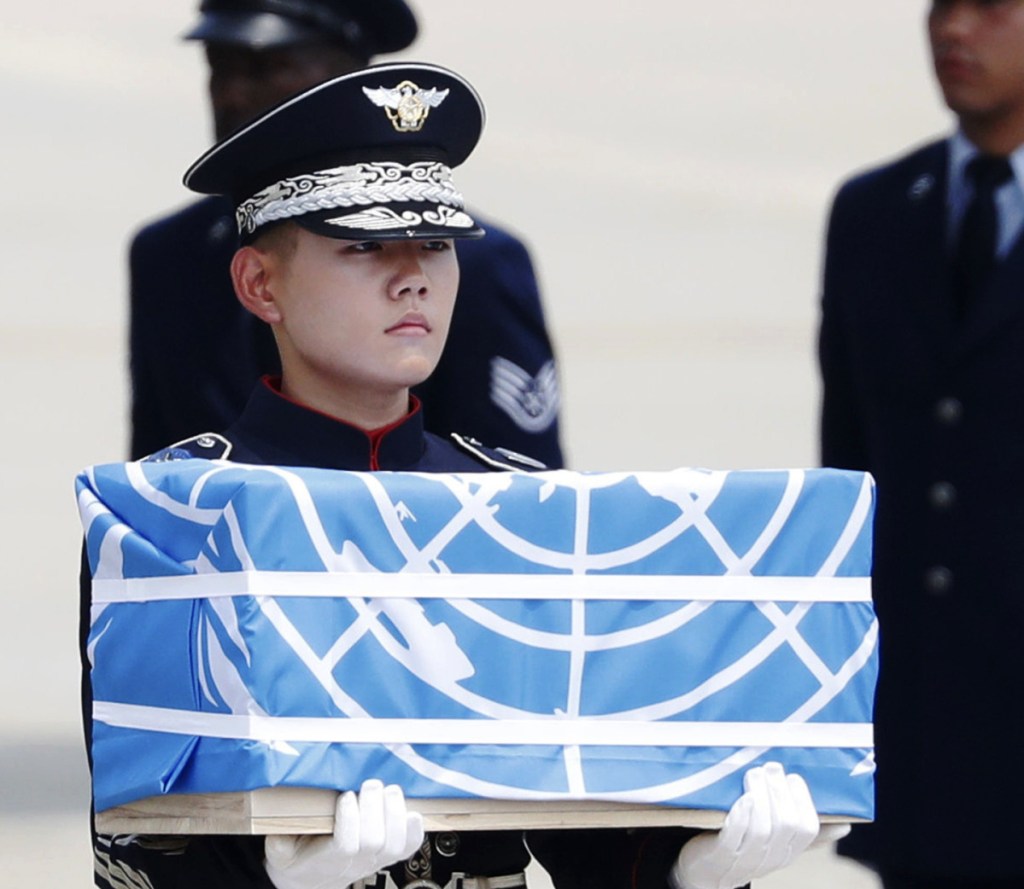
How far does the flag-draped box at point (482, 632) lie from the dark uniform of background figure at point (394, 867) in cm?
16

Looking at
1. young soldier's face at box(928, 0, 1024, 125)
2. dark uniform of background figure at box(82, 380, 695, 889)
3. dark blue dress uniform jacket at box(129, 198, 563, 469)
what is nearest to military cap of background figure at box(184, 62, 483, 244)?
dark uniform of background figure at box(82, 380, 695, 889)

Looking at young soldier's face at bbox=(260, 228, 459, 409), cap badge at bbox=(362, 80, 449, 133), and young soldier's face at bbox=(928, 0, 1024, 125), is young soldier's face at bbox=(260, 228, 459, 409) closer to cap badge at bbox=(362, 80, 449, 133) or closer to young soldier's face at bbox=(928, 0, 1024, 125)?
cap badge at bbox=(362, 80, 449, 133)

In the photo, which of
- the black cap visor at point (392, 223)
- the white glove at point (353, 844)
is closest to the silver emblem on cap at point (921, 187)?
the black cap visor at point (392, 223)

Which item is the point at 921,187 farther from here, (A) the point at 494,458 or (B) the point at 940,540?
(A) the point at 494,458

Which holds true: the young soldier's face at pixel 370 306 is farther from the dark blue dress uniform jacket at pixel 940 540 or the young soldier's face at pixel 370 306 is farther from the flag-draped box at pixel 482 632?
the dark blue dress uniform jacket at pixel 940 540

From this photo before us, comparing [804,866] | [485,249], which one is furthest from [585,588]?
[804,866]

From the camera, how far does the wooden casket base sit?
2918 millimetres

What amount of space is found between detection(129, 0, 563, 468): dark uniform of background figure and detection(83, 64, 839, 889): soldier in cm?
78

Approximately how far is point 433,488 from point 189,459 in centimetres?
34

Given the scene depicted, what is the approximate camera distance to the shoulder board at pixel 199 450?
332 cm

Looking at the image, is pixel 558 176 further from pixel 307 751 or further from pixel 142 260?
pixel 307 751

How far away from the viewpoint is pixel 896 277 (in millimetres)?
4402

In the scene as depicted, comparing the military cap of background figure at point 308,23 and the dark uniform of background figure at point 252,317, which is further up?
the military cap of background figure at point 308,23

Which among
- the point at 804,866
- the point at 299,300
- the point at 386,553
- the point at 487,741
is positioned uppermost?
the point at 299,300
